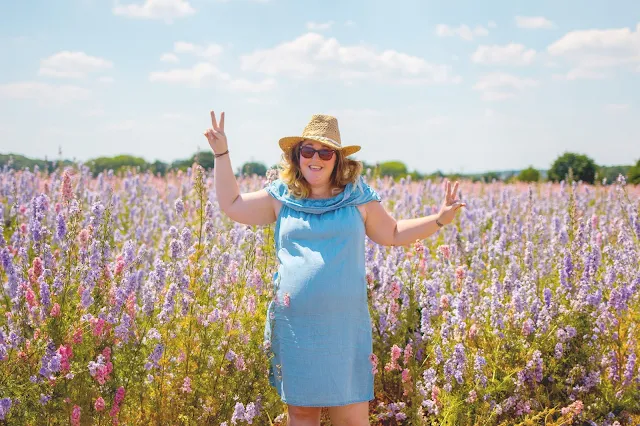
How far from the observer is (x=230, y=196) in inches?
126

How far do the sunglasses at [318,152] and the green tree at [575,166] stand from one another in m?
20.1

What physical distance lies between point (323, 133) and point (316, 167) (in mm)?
168

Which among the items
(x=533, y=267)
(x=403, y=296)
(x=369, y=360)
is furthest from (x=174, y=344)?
(x=533, y=267)

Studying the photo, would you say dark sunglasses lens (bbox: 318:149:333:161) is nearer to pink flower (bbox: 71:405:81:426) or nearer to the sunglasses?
the sunglasses

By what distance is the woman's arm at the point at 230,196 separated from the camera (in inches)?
124

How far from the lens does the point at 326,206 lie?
3076mm

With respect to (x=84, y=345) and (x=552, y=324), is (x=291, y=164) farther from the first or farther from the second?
(x=552, y=324)

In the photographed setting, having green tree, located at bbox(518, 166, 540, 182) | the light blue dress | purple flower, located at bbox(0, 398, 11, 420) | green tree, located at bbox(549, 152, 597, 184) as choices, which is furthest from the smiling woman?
green tree, located at bbox(518, 166, 540, 182)

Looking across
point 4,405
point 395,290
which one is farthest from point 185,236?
point 395,290

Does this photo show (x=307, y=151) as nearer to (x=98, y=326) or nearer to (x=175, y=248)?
(x=175, y=248)

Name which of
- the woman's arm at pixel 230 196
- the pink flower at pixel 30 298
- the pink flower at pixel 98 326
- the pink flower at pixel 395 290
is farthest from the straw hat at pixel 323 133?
the pink flower at pixel 30 298

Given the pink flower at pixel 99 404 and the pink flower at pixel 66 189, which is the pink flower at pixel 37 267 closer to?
the pink flower at pixel 66 189

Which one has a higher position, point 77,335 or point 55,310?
point 55,310

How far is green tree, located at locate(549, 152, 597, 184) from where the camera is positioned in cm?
2205
